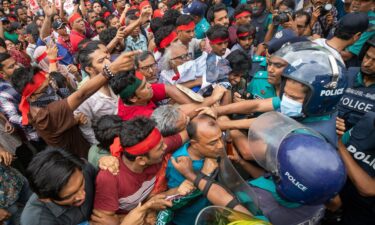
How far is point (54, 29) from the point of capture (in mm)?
6406

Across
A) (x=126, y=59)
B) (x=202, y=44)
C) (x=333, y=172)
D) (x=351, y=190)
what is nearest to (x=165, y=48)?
(x=202, y=44)

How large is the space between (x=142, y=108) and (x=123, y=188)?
1.00 metres

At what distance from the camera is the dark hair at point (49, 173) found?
1.63 meters

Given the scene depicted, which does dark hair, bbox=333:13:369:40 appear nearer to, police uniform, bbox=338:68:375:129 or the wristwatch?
police uniform, bbox=338:68:375:129

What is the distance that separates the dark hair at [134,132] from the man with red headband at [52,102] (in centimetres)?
55

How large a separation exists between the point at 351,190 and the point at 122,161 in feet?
6.34

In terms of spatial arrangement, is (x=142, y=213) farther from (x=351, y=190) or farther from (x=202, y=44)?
(x=202, y=44)

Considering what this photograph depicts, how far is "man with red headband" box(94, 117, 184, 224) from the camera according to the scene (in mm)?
1934

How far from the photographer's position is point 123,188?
6.58ft

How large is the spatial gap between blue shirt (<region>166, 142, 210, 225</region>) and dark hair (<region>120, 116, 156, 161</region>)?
0.37 meters

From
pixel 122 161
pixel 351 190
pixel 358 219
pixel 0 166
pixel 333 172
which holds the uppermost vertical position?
pixel 333 172

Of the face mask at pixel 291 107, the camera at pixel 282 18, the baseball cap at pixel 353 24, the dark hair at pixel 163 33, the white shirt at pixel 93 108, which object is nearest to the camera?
the face mask at pixel 291 107

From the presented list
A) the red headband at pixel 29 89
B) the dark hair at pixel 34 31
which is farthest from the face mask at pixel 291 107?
the dark hair at pixel 34 31

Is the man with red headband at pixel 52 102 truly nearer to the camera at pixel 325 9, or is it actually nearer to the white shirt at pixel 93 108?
the white shirt at pixel 93 108
